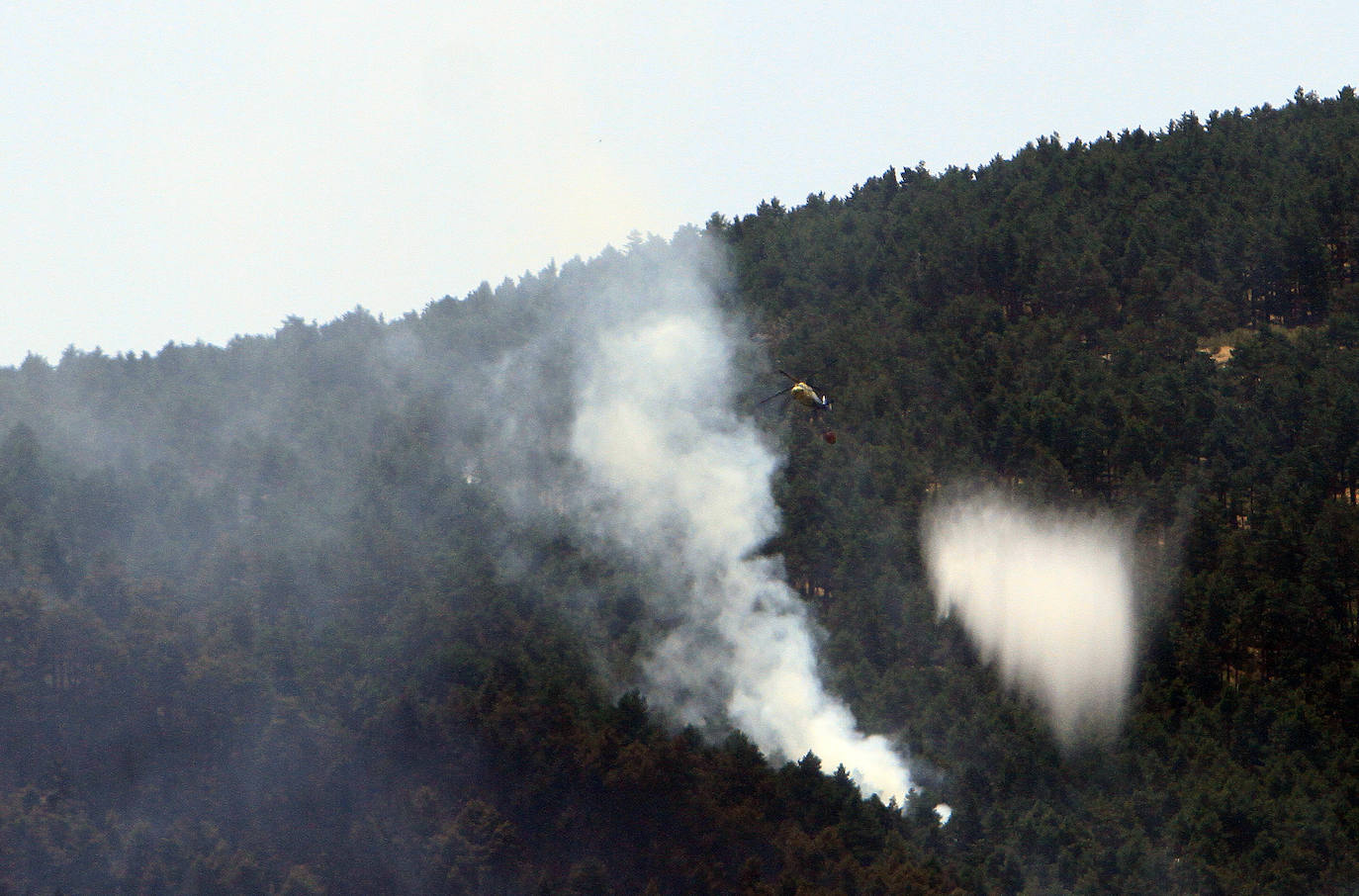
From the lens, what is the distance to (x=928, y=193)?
126 meters

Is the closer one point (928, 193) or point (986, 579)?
point (986, 579)

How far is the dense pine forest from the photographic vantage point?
205 feet

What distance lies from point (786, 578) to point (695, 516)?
7.03 m

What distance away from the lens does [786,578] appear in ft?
264

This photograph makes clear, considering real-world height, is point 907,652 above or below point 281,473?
below

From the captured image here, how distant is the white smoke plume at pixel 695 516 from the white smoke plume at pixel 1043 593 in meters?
9.02

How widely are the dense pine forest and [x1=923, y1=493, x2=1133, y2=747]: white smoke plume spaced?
1569 millimetres

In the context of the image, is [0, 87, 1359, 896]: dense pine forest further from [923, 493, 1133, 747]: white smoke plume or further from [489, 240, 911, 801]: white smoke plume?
[923, 493, 1133, 747]: white smoke plume

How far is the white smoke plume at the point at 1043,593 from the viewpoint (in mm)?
73938

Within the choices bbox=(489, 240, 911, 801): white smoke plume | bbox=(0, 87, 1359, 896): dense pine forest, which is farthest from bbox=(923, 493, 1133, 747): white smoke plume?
bbox=(489, 240, 911, 801): white smoke plume

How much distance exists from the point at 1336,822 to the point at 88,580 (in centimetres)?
6530

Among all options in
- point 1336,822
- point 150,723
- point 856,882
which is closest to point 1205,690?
point 1336,822

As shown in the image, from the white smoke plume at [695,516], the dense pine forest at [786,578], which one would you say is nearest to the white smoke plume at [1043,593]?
the dense pine forest at [786,578]

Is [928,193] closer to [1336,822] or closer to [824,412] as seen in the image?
[824,412]
